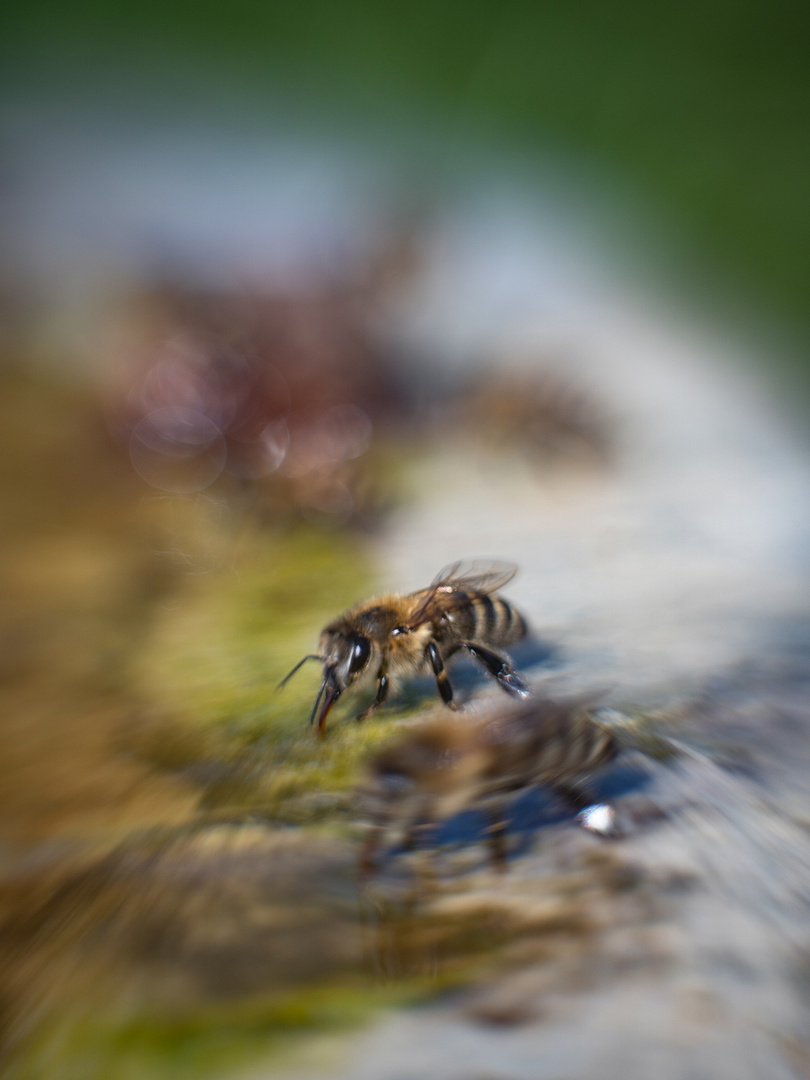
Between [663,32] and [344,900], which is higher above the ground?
[663,32]

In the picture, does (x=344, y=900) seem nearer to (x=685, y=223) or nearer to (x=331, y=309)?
(x=331, y=309)

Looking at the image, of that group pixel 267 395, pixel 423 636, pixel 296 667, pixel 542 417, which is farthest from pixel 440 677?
pixel 267 395

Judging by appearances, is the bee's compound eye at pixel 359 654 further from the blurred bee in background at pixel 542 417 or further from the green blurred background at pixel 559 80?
the green blurred background at pixel 559 80

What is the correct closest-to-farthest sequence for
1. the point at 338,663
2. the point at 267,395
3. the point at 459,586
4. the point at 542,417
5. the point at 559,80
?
the point at 338,663 → the point at 459,586 → the point at 542,417 → the point at 267,395 → the point at 559,80

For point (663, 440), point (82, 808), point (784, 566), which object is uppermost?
point (663, 440)

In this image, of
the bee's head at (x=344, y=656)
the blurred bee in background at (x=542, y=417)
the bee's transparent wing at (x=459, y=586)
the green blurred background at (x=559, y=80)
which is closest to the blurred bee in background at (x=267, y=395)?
the blurred bee in background at (x=542, y=417)

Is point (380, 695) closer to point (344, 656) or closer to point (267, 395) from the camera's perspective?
point (344, 656)

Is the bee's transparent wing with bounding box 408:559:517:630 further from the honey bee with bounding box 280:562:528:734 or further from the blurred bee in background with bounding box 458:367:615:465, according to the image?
the blurred bee in background with bounding box 458:367:615:465

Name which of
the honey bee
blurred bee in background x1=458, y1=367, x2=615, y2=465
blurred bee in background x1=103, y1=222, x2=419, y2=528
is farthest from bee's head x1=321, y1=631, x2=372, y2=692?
blurred bee in background x1=458, y1=367, x2=615, y2=465

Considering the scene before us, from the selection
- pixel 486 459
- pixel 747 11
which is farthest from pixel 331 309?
pixel 747 11
